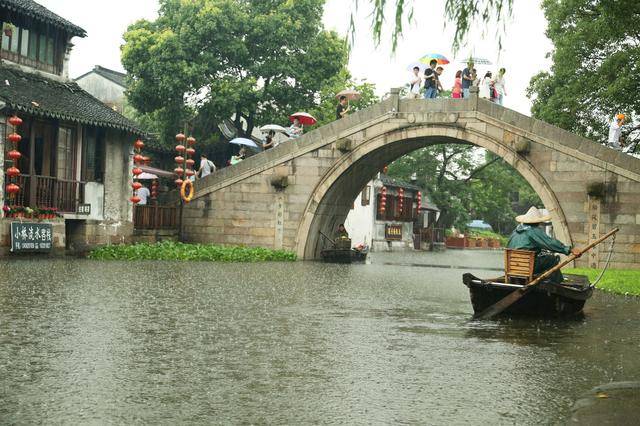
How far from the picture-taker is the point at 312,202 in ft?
84.2

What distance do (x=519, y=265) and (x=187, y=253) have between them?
1306 centimetres

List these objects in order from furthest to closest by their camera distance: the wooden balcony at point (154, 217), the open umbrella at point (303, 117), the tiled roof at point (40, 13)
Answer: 1. the open umbrella at point (303, 117)
2. the wooden balcony at point (154, 217)
3. the tiled roof at point (40, 13)

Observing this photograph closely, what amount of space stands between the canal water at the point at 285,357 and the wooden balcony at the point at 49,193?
7.89 metres

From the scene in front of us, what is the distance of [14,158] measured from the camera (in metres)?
20.0

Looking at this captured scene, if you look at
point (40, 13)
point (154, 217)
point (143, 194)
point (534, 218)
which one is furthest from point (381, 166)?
point (534, 218)

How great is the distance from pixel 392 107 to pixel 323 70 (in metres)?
8.88

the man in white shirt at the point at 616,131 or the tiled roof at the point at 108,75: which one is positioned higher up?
the tiled roof at the point at 108,75

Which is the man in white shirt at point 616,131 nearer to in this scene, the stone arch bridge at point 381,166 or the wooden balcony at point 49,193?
the stone arch bridge at point 381,166

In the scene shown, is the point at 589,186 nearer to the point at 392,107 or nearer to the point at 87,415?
the point at 392,107

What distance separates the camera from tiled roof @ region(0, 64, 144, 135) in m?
20.3

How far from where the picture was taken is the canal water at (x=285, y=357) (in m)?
5.44

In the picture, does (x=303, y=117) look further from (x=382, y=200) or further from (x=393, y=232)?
(x=393, y=232)

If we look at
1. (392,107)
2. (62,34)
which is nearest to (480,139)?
(392,107)

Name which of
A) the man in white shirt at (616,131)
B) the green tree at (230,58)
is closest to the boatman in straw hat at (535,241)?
the man in white shirt at (616,131)
